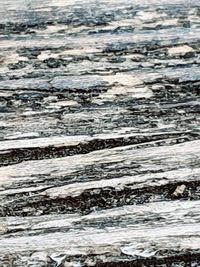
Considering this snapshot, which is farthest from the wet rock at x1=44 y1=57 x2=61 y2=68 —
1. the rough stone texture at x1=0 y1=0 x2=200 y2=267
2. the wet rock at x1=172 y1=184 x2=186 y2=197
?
the wet rock at x1=172 y1=184 x2=186 y2=197

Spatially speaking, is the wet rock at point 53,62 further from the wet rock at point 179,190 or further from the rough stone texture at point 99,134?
the wet rock at point 179,190

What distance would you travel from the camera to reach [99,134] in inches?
35.4

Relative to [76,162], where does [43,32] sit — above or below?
above

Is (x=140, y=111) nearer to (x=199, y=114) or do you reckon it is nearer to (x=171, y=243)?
(x=199, y=114)

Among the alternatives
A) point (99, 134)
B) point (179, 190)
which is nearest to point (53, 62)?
point (99, 134)

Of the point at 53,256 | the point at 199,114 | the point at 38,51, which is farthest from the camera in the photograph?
the point at 38,51

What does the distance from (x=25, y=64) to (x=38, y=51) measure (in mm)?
39

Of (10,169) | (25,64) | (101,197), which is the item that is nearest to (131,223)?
(101,197)

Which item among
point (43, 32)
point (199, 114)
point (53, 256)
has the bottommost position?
point (53, 256)

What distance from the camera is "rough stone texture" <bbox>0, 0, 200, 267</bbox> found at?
0.81 m

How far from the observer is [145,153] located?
2.89 ft

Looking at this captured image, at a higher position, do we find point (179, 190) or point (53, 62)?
point (53, 62)

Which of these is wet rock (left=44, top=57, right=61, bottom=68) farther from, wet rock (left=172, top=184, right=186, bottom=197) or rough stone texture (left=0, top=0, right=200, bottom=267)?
wet rock (left=172, top=184, right=186, bottom=197)

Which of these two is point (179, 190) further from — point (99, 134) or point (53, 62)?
point (53, 62)
